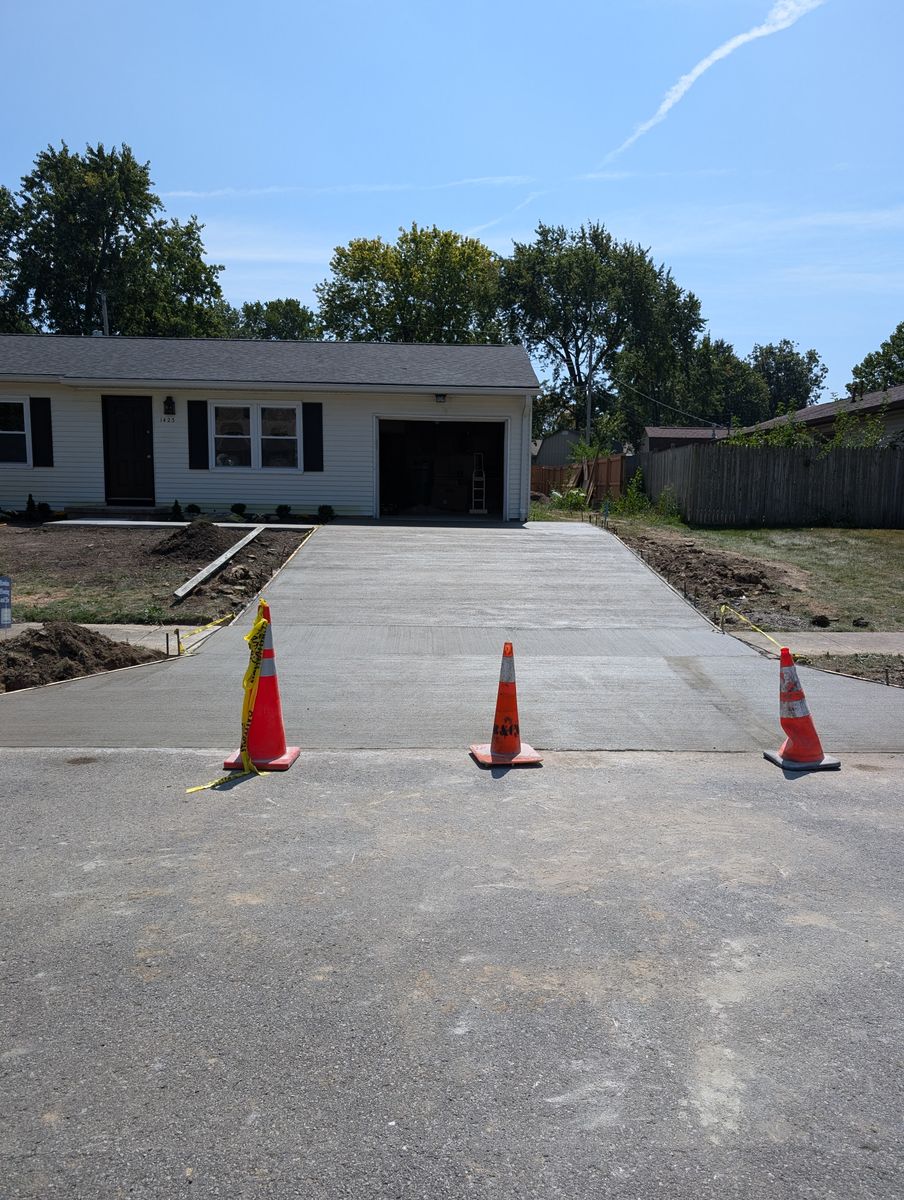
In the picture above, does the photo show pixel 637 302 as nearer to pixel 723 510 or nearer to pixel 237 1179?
pixel 723 510

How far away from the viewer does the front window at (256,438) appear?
21.3 m

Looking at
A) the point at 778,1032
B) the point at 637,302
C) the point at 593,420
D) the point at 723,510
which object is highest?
the point at 637,302

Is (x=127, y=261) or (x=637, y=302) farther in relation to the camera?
(x=637, y=302)

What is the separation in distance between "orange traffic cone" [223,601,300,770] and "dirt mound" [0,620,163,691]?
10.3ft

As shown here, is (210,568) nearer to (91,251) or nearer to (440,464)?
(440,464)

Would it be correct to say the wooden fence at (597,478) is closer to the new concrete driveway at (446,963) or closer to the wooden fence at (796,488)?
the wooden fence at (796,488)

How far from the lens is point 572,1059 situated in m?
3.16

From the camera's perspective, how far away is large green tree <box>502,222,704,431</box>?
5769 centimetres

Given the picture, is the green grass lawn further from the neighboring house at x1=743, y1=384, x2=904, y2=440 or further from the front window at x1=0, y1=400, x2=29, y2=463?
the front window at x1=0, y1=400, x2=29, y2=463

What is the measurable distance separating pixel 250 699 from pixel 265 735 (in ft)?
0.88

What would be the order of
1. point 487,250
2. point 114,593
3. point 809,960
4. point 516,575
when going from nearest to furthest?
point 809,960, point 114,593, point 516,575, point 487,250

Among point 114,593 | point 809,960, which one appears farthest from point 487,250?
point 809,960

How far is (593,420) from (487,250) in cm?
1199

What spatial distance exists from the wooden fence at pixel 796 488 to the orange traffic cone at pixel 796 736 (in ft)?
56.7
